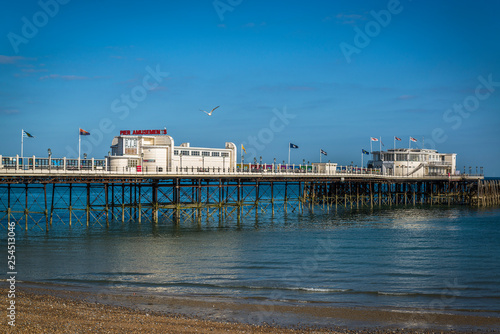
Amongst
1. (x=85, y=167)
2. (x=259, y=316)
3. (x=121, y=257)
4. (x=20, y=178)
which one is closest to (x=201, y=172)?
(x=85, y=167)

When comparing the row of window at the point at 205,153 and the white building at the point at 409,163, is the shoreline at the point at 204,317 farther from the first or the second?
the white building at the point at 409,163

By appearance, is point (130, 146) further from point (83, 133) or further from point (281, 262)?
point (281, 262)

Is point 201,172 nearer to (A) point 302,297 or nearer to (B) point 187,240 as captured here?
(B) point 187,240

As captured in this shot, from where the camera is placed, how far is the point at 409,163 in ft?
280

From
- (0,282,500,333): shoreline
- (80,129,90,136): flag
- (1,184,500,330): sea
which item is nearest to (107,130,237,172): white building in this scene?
(80,129,90,136): flag

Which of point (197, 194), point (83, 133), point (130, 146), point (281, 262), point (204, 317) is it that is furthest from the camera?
point (197, 194)

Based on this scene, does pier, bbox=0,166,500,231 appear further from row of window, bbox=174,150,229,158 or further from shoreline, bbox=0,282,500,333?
shoreline, bbox=0,282,500,333

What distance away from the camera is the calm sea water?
77.1 ft

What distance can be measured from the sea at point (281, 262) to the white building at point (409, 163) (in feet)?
114

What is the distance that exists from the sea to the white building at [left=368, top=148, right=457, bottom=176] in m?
34.6

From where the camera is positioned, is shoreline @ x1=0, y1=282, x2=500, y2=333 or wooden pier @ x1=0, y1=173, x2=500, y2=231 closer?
shoreline @ x1=0, y1=282, x2=500, y2=333

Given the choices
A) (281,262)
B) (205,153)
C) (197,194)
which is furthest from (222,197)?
(281,262)

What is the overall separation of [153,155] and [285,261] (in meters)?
23.8

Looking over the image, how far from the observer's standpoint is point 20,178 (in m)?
40.6
